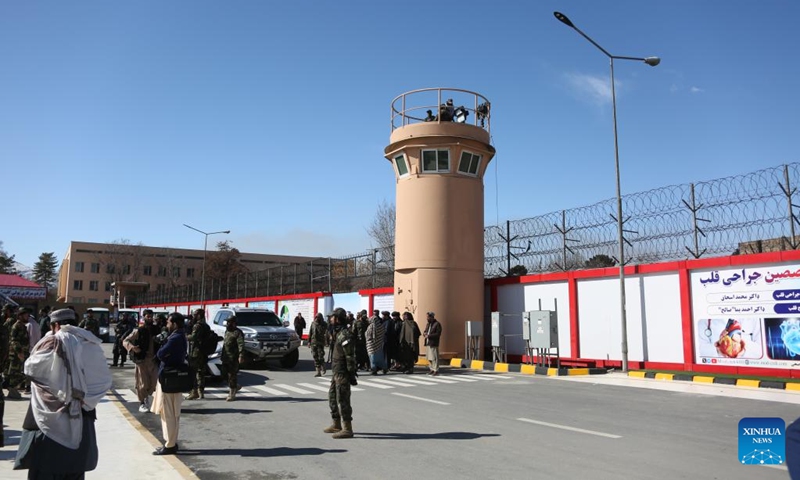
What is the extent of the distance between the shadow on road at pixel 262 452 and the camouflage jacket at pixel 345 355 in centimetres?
119

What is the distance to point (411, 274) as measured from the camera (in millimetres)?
20781

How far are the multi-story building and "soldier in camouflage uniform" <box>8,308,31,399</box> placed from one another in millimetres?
74929

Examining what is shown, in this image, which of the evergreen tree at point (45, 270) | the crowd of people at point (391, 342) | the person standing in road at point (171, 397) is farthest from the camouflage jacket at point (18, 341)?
the evergreen tree at point (45, 270)

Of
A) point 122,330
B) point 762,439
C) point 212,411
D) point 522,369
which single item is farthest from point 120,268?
point 762,439

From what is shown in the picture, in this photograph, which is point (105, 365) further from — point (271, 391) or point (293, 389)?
point (293, 389)

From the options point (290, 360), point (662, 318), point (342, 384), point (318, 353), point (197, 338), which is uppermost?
point (662, 318)

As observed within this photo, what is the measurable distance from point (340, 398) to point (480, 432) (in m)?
2.07

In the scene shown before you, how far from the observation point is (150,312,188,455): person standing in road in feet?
23.0

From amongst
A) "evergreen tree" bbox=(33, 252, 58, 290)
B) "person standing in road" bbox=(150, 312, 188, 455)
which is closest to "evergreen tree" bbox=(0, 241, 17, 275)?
"evergreen tree" bbox=(33, 252, 58, 290)

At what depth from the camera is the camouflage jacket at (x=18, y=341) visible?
39.3 feet

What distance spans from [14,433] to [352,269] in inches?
904

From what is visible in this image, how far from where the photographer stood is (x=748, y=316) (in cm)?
1490

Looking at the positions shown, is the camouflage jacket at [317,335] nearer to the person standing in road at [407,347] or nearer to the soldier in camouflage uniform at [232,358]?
the person standing in road at [407,347]

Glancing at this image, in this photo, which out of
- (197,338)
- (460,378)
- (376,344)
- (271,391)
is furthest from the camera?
(376,344)
